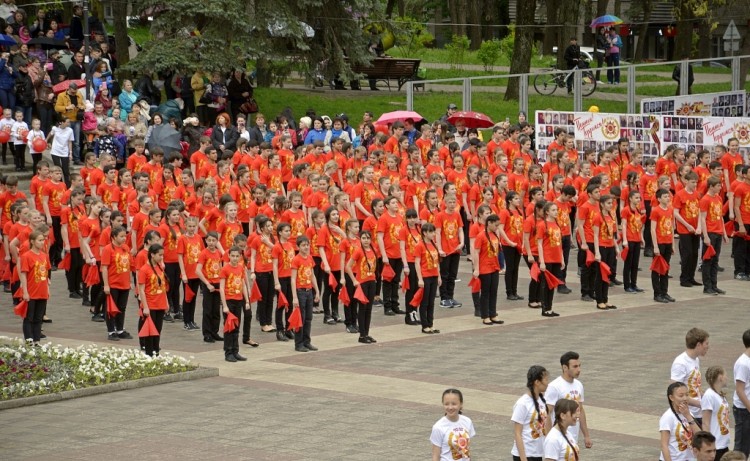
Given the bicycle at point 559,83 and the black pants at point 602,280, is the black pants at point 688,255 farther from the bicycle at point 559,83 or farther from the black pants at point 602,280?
the bicycle at point 559,83

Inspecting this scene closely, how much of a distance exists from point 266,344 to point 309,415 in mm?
4295

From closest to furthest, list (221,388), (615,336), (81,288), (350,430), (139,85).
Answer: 1. (350,430)
2. (221,388)
3. (615,336)
4. (81,288)
5. (139,85)

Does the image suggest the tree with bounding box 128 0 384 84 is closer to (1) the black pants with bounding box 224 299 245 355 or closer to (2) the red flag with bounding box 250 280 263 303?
(2) the red flag with bounding box 250 280 263 303

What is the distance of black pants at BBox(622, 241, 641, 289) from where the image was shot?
22.1 m

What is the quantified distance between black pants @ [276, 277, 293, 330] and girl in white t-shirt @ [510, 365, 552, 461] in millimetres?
7981

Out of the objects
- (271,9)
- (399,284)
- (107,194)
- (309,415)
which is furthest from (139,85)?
(309,415)

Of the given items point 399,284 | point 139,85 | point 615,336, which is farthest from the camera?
point 139,85

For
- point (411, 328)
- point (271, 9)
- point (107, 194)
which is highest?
point (271, 9)

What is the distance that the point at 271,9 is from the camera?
34.0m

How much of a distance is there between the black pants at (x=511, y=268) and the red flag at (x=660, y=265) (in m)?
2.09

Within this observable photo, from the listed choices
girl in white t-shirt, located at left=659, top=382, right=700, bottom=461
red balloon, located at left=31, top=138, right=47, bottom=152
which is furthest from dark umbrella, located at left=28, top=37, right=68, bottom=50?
girl in white t-shirt, located at left=659, top=382, right=700, bottom=461

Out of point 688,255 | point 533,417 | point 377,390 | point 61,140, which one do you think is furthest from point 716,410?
point 61,140

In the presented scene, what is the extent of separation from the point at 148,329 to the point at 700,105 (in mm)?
18512

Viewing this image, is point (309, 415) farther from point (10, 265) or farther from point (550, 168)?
point (550, 168)
